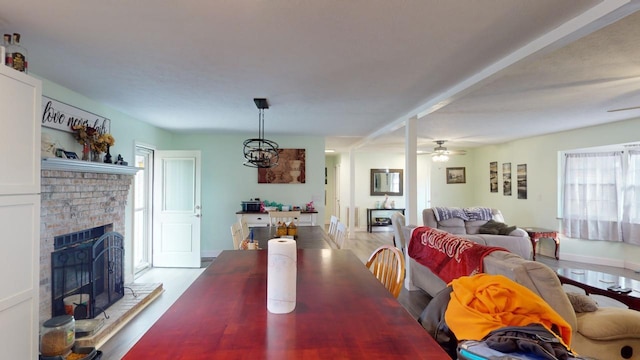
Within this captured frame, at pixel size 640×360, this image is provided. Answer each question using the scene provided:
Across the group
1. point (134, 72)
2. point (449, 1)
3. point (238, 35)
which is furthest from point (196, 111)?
point (449, 1)

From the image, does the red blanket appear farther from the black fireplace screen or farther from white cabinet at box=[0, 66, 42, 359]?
the black fireplace screen

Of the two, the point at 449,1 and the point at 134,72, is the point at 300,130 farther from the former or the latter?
the point at 449,1

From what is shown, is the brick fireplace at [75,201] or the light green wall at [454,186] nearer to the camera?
the brick fireplace at [75,201]

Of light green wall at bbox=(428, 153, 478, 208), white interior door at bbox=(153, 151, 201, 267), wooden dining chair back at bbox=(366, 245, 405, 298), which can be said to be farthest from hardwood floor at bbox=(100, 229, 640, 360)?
light green wall at bbox=(428, 153, 478, 208)

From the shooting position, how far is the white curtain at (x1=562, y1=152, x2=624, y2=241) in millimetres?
5293

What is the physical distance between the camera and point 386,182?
937cm

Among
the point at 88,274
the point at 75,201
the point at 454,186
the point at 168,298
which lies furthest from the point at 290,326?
the point at 454,186

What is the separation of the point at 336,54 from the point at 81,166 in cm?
252

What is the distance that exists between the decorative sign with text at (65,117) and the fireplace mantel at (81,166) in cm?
45

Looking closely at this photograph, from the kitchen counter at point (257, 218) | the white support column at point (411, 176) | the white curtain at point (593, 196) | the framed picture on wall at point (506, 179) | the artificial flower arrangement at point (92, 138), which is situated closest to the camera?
the artificial flower arrangement at point (92, 138)

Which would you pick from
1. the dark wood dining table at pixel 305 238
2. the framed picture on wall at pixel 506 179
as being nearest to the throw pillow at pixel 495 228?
the framed picture on wall at pixel 506 179

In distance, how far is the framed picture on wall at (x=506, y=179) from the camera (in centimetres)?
729

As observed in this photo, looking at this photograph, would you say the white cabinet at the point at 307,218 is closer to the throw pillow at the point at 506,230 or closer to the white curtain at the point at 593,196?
the throw pillow at the point at 506,230

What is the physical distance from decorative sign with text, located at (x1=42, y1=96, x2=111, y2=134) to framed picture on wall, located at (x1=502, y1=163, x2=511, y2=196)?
25.2 feet
